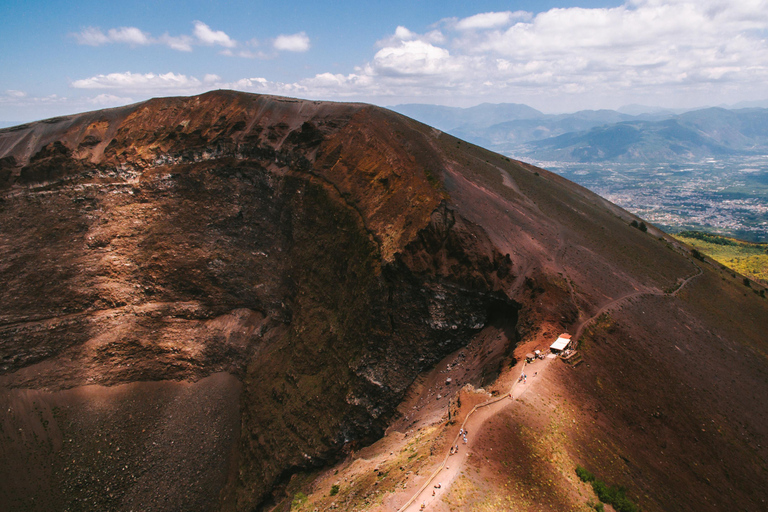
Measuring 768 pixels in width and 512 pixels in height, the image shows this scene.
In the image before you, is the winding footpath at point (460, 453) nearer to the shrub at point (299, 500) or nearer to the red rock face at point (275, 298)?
the red rock face at point (275, 298)

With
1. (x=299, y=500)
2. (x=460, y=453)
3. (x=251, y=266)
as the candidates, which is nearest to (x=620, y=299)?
(x=460, y=453)

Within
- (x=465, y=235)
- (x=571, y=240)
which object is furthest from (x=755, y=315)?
(x=465, y=235)

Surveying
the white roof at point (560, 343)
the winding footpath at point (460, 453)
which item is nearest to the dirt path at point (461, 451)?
the winding footpath at point (460, 453)

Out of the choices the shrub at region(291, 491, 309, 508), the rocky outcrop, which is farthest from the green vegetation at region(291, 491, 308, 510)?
the rocky outcrop

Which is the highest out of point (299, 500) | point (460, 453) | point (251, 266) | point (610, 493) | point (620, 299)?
point (251, 266)

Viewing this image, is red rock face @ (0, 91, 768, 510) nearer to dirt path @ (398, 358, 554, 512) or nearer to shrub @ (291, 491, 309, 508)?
dirt path @ (398, 358, 554, 512)

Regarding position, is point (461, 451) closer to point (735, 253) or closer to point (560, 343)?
point (560, 343)
